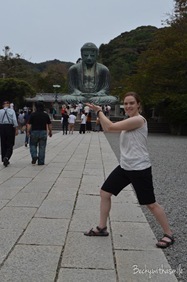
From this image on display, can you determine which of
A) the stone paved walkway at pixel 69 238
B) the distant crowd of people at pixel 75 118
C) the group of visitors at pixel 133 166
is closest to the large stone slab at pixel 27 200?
the stone paved walkway at pixel 69 238

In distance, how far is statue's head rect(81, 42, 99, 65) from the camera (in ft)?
90.8

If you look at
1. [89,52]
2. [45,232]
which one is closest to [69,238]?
[45,232]

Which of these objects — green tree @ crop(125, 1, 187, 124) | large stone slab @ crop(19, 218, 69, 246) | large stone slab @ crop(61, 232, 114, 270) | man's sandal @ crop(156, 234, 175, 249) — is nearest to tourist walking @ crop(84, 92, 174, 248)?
man's sandal @ crop(156, 234, 175, 249)

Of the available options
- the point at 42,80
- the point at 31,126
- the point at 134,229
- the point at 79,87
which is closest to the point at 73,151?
the point at 31,126

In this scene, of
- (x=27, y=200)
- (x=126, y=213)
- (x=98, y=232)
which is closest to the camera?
(x=98, y=232)

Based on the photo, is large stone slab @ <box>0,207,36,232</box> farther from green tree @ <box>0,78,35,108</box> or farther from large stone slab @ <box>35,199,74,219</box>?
green tree @ <box>0,78,35,108</box>

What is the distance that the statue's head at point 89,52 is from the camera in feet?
90.8

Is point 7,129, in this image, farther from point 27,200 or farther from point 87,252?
point 87,252

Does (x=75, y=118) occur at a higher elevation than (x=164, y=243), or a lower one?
higher

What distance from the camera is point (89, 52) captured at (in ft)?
91.7

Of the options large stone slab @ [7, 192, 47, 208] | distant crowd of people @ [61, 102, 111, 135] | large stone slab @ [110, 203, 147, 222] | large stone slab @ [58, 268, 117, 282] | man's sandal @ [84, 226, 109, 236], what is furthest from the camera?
distant crowd of people @ [61, 102, 111, 135]

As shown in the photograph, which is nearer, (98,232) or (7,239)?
(7,239)

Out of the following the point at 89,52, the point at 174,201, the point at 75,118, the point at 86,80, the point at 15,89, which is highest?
the point at 89,52

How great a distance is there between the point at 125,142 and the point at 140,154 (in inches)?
7.7
